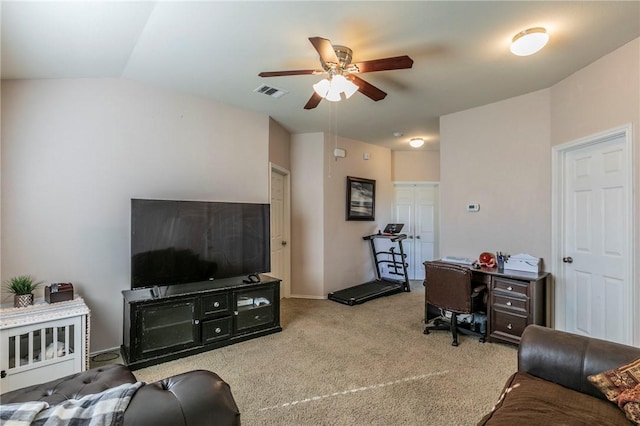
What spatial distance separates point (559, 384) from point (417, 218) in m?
4.95

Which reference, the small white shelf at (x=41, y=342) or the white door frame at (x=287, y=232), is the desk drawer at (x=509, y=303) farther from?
the small white shelf at (x=41, y=342)

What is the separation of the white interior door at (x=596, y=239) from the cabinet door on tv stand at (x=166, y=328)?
3710 millimetres

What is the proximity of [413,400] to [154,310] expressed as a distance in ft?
7.41

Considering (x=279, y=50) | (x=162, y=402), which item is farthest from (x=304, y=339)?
(x=279, y=50)

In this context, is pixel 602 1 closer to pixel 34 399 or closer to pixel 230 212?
pixel 230 212

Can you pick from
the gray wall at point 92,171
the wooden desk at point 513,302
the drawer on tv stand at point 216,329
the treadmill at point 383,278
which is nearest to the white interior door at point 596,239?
the wooden desk at point 513,302

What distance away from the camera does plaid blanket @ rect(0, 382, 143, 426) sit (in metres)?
0.81

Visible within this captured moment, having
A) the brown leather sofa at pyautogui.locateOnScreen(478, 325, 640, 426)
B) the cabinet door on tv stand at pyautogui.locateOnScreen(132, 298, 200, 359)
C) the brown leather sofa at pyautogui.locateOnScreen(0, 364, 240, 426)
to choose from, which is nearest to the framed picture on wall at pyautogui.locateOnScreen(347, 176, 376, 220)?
the cabinet door on tv stand at pyautogui.locateOnScreen(132, 298, 200, 359)

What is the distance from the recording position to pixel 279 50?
2.51 metres

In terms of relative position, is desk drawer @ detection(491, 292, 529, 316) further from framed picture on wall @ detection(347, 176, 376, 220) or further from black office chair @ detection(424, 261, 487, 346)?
framed picture on wall @ detection(347, 176, 376, 220)

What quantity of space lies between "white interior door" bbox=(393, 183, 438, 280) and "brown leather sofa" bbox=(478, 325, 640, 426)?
4691mm

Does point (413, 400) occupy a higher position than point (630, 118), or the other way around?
point (630, 118)

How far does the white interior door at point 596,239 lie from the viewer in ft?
8.46

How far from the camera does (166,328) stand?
2.86m
